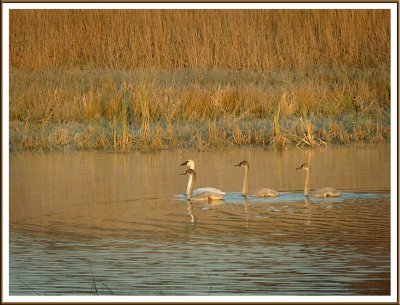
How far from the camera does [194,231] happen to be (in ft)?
33.6

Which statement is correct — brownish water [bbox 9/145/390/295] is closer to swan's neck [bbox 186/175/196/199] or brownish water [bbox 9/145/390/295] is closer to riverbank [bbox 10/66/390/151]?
swan's neck [bbox 186/175/196/199]

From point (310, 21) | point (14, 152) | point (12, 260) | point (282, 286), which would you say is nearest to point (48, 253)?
point (12, 260)

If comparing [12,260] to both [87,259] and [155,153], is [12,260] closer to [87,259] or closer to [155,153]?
[87,259]

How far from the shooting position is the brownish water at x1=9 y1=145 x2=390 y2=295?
8703mm

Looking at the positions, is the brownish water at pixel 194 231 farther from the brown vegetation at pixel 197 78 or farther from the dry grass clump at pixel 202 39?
the dry grass clump at pixel 202 39

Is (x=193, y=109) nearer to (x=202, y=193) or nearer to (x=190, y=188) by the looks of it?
(x=190, y=188)

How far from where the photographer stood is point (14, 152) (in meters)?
14.8

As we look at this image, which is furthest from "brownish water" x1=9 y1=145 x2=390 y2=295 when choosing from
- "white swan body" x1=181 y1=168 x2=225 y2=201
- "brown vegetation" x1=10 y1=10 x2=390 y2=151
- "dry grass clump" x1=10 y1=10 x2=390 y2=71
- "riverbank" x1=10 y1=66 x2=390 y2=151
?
"dry grass clump" x1=10 y1=10 x2=390 y2=71

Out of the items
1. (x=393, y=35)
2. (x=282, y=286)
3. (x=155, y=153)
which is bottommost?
(x=282, y=286)

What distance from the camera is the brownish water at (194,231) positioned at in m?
8.70

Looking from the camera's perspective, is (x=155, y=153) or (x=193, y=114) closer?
(x=155, y=153)

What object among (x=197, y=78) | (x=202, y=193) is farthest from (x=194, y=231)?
(x=197, y=78)

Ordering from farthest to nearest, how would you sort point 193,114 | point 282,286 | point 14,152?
point 193,114
point 14,152
point 282,286

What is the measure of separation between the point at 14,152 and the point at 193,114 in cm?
286
